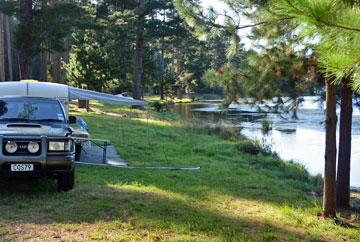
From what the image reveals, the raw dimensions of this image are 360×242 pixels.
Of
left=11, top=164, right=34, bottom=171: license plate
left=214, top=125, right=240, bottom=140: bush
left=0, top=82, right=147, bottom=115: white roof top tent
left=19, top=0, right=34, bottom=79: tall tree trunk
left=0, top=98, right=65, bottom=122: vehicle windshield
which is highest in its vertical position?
left=19, top=0, right=34, bottom=79: tall tree trunk

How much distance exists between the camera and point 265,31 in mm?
8250

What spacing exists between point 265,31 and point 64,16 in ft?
60.9

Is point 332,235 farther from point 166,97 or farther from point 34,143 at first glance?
point 166,97

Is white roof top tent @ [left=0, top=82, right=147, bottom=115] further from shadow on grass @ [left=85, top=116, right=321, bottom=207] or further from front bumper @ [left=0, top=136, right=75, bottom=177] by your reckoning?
front bumper @ [left=0, top=136, right=75, bottom=177]

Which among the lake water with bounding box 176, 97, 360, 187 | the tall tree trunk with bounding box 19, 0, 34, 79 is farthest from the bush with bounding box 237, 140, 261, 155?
the tall tree trunk with bounding box 19, 0, 34, 79

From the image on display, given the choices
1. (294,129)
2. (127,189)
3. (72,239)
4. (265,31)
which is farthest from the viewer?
(294,129)

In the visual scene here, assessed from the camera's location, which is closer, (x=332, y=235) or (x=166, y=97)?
(x=332, y=235)

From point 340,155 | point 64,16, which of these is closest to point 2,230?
point 340,155

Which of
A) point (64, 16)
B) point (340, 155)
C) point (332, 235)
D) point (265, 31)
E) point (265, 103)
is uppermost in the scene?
point (64, 16)

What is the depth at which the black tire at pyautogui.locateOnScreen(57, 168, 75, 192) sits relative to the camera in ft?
26.0

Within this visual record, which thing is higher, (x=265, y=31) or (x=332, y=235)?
(x=265, y=31)

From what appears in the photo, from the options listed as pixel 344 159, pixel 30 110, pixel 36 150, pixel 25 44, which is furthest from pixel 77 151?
pixel 25 44

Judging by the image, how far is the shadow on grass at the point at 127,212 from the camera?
6.49 meters

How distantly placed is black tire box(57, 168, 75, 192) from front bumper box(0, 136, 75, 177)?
0.21m
